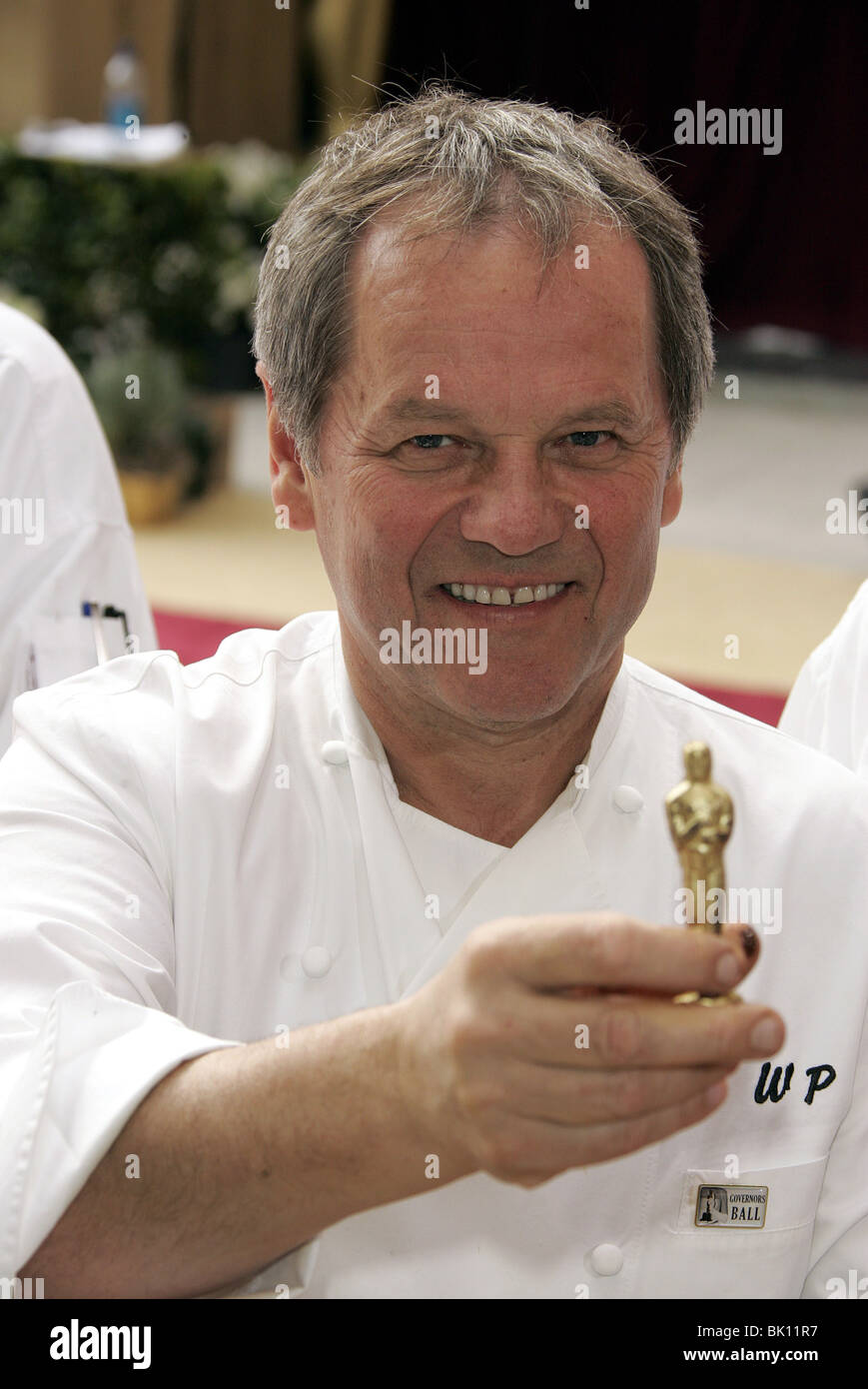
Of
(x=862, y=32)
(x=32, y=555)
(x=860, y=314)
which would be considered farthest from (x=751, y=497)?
(x=32, y=555)

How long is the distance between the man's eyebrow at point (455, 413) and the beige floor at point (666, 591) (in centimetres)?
Answer: 316

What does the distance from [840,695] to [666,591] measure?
383 cm

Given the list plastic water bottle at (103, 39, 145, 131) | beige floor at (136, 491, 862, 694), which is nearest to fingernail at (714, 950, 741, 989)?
beige floor at (136, 491, 862, 694)

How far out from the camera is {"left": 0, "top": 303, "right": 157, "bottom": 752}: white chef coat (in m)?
1.88

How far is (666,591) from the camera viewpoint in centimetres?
556

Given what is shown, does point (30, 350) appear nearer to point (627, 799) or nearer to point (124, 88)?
point (627, 799)

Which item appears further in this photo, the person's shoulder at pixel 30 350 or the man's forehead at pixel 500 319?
the person's shoulder at pixel 30 350

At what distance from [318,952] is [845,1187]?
0.47 metres

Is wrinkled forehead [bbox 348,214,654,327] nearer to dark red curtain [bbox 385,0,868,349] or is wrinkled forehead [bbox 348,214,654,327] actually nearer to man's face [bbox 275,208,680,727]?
man's face [bbox 275,208,680,727]

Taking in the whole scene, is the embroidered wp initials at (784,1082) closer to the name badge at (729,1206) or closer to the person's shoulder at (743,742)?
the name badge at (729,1206)

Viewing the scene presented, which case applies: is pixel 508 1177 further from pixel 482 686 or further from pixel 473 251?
pixel 473 251

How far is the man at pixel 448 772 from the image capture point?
1.15 meters
